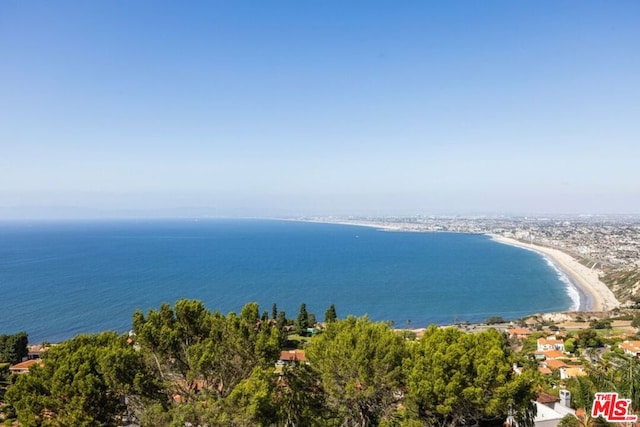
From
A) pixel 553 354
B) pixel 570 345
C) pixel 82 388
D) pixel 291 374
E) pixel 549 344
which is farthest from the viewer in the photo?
pixel 549 344

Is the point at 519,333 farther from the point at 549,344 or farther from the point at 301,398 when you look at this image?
the point at 301,398

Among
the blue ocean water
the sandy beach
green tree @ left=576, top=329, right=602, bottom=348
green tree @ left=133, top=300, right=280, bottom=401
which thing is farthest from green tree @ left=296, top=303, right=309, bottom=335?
the sandy beach

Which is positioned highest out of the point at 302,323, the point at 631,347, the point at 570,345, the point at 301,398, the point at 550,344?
the point at 301,398

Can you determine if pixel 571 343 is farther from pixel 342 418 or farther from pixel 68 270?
pixel 68 270

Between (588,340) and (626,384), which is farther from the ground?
(626,384)

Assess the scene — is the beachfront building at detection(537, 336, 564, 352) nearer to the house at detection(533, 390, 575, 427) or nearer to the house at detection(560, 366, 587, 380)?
the house at detection(560, 366, 587, 380)

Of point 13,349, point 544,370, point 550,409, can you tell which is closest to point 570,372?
point 544,370

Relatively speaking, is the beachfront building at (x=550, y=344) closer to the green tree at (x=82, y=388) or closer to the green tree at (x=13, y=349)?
the green tree at (x=82, y=388)
